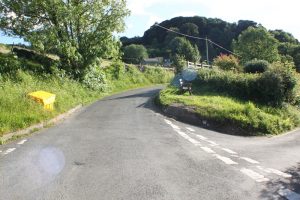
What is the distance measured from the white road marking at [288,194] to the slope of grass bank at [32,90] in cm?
830

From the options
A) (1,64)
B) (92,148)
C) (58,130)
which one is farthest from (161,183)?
(1,64)

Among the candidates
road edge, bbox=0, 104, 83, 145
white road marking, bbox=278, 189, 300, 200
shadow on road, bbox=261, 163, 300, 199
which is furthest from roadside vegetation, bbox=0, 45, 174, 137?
white road marking, bbox=278, 189, 300, 200

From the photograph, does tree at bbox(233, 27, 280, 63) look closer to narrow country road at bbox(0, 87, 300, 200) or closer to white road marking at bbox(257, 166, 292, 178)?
narrow country road at bbox(0, 87, 300, 200)

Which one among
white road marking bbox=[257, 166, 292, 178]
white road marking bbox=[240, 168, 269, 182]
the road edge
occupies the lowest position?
white road marking bbox=[257, 166, 292, 178]

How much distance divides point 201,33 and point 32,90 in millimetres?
121200

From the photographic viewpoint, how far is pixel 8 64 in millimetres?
26859

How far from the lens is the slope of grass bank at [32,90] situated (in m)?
13.9

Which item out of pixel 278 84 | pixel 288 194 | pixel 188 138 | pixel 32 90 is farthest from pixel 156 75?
pixel 288 194

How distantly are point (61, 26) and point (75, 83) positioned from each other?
451 cm

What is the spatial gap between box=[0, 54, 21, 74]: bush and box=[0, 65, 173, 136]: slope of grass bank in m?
0.99

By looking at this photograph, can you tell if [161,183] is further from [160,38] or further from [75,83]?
[160,38]

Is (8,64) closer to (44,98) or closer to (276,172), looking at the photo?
(44,98)

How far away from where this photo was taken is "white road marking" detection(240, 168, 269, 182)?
24.7ft

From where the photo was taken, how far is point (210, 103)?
20.3 meters
